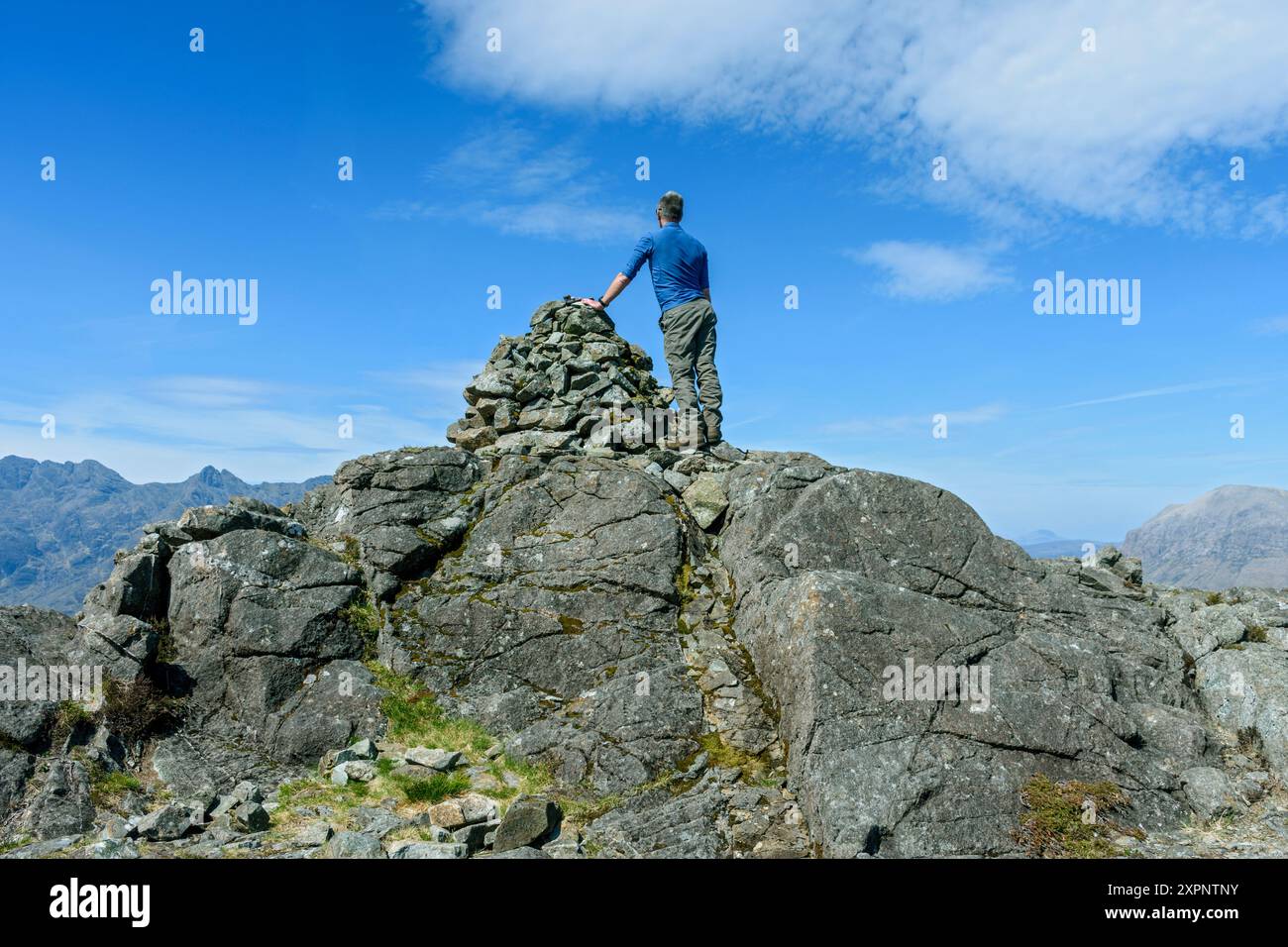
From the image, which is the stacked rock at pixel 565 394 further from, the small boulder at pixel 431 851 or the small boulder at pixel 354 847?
the small boulder at pixel 431 851

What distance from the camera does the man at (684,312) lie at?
75.8 feet

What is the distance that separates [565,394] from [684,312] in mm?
5326

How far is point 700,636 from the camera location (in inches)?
701

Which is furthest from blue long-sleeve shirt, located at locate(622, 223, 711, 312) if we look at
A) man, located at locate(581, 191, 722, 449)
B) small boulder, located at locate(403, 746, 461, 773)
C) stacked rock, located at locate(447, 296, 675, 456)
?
small boulder, located at locate(403, 746, 461, 773)

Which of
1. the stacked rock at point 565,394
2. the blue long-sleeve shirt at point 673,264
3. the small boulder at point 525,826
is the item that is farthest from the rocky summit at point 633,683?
the blue long-sleeve shirt at point 673,264

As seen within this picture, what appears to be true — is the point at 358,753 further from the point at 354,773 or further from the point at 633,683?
the point at 633,683

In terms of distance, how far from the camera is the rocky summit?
13.1 metres

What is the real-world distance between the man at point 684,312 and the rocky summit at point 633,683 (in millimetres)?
2101

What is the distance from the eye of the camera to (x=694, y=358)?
24109mm

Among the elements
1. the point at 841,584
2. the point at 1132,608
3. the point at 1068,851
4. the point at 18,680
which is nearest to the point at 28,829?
the point at 18,680

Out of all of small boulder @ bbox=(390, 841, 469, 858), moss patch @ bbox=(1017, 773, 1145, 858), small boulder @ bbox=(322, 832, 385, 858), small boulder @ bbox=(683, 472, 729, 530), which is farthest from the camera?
small boulder @ bbox=(683, 472, 729, 530)

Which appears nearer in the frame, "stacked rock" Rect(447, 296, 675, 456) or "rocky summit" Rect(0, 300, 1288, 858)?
"rocky summit" Rect(0, 300, 1288, 858)

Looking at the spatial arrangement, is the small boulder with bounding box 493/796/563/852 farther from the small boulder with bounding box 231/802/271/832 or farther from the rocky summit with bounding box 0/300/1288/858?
the small boulder with bounding box 231/802/271/832

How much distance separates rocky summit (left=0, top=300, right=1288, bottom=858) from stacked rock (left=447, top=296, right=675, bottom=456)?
2.03 meters
